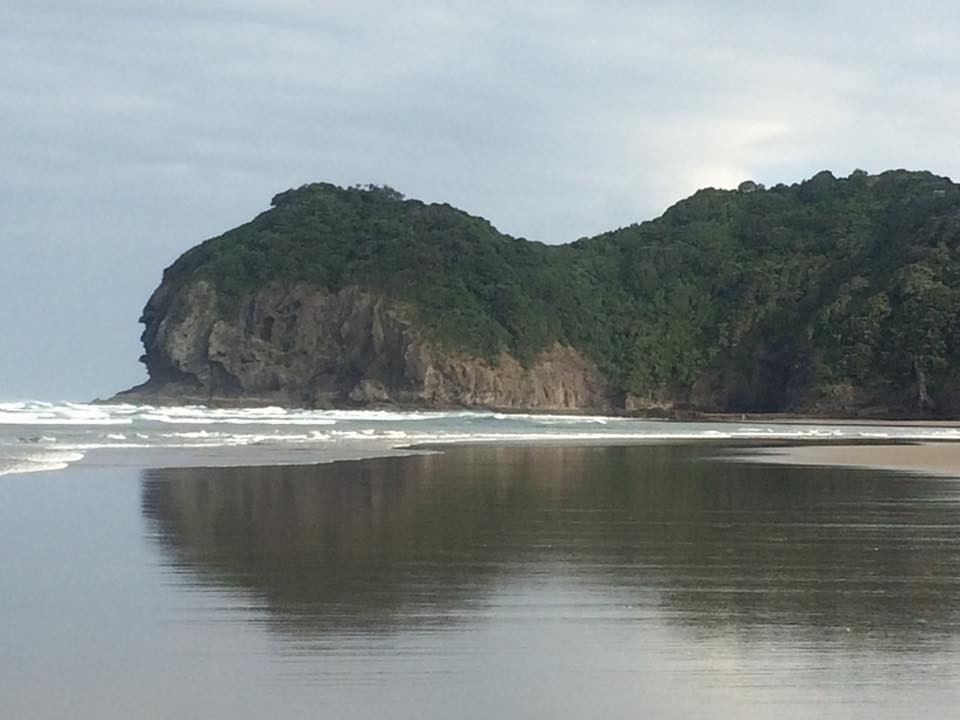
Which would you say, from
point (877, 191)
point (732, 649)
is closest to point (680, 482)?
point (732, 649)

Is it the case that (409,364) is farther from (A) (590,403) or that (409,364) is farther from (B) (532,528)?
(B) (532,528)

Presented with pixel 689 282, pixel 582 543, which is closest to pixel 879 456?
pixel 582 543

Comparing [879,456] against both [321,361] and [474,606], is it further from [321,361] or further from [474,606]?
[321,361]

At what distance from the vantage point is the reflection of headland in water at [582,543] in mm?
8141

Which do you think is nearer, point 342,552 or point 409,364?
point 342,552

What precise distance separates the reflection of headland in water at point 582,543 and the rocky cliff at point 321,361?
60.5 m

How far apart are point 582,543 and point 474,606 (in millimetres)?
3327

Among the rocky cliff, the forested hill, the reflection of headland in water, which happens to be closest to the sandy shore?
the reflection of headland in water

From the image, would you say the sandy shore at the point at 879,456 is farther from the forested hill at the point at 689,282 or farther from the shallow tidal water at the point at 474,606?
the forested hill at the point at 689,282

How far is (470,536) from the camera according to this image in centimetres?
1173

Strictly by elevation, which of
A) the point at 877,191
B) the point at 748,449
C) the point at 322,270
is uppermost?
the point at 877,191

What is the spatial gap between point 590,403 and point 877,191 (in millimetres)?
Result: 29853

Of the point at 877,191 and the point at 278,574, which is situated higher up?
the point at 877,191

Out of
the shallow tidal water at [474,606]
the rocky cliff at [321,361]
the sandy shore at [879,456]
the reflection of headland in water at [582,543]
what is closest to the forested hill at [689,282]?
the rocky cliff at [321,361]
